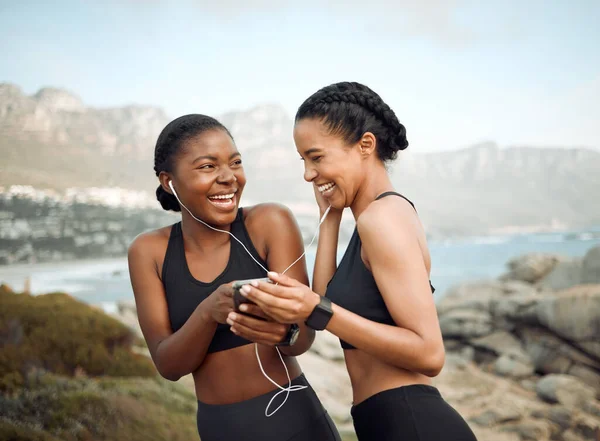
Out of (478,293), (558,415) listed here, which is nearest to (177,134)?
(558,415)

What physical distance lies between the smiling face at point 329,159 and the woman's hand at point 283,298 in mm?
621

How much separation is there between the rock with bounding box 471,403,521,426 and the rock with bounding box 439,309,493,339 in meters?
5.50

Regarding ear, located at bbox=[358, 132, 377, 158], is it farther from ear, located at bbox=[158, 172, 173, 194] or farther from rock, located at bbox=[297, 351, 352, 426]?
rock, located at bbox=[297, 351, 352, 426]

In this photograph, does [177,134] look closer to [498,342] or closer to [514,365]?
[514,365]

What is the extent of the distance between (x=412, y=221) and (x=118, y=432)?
3176mm

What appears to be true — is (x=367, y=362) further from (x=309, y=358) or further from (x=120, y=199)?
(x=309, y=358)

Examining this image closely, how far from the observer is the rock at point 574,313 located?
1175cm

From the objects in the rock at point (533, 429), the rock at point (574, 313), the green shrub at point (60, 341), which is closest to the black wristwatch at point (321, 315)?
the green shrub at point (60, 341)

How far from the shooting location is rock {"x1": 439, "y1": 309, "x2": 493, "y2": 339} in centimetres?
1463

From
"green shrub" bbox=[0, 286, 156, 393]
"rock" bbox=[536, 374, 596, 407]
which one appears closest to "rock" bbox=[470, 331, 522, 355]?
"rock" bbox=[536, 374, 596, 407]

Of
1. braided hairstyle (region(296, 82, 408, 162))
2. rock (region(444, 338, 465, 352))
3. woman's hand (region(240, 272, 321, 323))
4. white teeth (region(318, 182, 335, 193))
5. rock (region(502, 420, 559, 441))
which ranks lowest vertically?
rock (region(444, 338, 465, 352))

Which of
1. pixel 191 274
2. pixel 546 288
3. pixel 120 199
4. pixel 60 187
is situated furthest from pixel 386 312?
pixel 546 288

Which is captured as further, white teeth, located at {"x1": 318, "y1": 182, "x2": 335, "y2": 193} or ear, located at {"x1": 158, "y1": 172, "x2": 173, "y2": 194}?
ear, located at {"x1": 158, "y1": 172, "x2": 173, "y2": 194}

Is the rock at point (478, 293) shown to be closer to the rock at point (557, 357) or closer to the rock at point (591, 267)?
the rock at point (591, 267)
